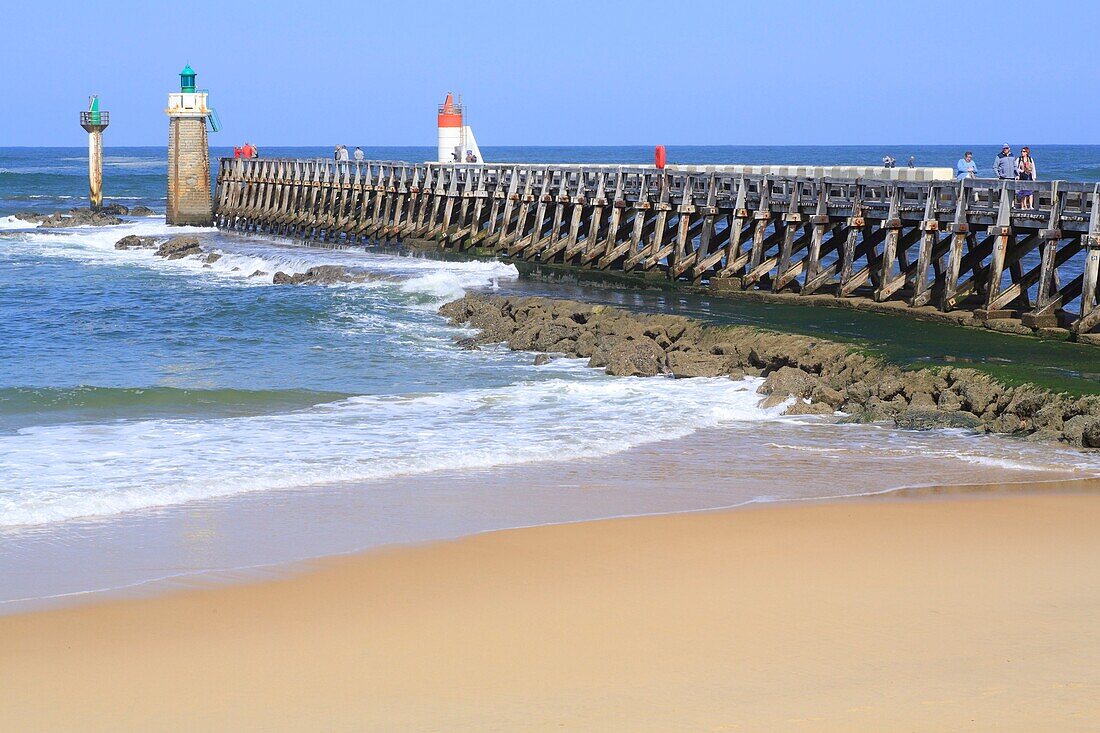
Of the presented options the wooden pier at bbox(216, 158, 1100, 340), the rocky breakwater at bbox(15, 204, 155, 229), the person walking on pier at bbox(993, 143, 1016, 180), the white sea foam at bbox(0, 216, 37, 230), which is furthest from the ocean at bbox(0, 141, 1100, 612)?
the white sea foam at bbox(0, 216, 37, 230)

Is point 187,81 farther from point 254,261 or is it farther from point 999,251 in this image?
point 999,251

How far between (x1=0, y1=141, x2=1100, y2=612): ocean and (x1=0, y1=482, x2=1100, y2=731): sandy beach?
0.83 m

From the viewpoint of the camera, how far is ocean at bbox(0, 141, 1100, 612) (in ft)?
28.1

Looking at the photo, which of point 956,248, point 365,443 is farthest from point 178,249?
point 365,443

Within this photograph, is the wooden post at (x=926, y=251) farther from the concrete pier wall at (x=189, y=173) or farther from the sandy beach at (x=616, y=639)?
the concrete pier wall at (x=189, y=173)

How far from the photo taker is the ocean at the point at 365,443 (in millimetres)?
8578

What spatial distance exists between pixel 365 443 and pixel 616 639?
18.7 ft

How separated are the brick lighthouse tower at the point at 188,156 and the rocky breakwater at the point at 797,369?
2367 centimetres

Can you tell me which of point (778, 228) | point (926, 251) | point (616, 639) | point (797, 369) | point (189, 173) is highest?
point (189, 173)

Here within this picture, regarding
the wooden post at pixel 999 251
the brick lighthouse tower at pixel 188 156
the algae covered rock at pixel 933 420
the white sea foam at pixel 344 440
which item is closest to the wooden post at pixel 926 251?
the wooden post at pixel 999 251

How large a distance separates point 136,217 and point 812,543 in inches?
1877

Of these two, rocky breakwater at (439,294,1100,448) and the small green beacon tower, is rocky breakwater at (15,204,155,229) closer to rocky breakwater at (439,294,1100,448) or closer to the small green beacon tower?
the small green beacon tower

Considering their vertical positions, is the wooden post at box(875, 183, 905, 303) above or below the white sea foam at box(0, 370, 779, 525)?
above

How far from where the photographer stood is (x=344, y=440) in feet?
38.7
